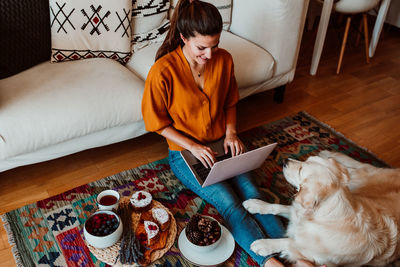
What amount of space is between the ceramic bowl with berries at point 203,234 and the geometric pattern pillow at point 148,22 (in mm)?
1252

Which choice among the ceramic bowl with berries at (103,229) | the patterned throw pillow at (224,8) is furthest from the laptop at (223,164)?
the patterned throw pillow at (224,8)

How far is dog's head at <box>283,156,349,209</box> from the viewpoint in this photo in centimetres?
124

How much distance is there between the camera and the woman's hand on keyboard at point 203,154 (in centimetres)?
161

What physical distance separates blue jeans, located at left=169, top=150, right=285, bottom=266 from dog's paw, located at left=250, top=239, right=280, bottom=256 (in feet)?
0.07

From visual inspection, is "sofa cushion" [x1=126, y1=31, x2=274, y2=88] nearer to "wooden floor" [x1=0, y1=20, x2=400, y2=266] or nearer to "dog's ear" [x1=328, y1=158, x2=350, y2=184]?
"wooden floor" [x1=0, y1=20, x2=400, y2=266]

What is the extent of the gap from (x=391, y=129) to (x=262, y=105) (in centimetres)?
89

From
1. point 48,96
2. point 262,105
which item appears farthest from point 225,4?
point 48,96

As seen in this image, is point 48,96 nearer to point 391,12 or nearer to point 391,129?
point 391,129

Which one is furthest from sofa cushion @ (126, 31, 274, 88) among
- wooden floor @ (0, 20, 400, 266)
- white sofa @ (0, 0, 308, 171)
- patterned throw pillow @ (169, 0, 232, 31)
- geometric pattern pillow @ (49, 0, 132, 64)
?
wooden floor @ (0, 20, 400, 266)

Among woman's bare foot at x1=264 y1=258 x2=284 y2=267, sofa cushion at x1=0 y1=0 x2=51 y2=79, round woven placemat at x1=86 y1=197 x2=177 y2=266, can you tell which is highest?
sofa cushion at x1=0 y1=0 x2=51 y2=79

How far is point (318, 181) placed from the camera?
125cm

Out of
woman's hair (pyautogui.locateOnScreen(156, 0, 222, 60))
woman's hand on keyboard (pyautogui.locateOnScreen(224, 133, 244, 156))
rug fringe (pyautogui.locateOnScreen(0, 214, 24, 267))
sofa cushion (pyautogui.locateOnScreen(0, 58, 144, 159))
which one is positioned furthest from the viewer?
woman's hand on keyboard (pyautogui.locateOnScreen(224, 133, 244, 156))

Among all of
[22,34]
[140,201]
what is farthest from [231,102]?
[22,34]

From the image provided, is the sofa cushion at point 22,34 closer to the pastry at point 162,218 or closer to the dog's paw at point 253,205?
the pastry at point 162,218
